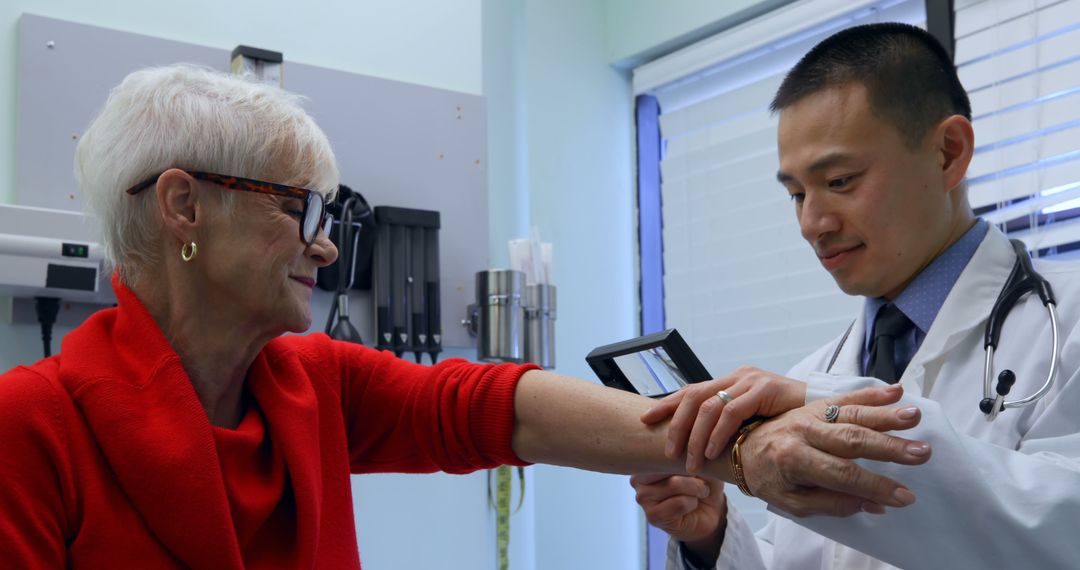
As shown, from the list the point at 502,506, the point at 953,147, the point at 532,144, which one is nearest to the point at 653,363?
the point at 953,147

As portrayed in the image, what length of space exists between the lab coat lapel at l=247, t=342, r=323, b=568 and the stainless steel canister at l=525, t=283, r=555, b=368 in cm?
116

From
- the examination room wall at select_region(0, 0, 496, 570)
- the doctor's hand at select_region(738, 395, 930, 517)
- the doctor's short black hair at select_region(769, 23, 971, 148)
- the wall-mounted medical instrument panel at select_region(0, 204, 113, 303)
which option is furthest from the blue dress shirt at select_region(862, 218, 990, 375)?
the wall-mounted medical instrument panel at select_region(0, 204, 113, 303)

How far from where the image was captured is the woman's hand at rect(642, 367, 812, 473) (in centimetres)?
126

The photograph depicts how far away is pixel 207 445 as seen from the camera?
4.02 ft

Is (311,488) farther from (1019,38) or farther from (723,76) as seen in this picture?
(723,76)

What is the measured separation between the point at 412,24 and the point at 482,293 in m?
0.71

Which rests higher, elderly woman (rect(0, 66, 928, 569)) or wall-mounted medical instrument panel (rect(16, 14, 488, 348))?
wall-mounted medical instrument panel (rect(16, 14, 488, 348))

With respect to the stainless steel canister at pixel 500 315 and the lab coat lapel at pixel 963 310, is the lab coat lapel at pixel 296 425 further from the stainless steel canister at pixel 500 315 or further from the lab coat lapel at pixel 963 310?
the stainless steel canister at pixel 500 315

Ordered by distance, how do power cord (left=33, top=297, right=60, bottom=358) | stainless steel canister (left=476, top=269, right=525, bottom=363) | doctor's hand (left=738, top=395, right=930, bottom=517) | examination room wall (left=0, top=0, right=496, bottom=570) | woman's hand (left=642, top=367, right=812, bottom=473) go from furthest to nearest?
1. stainless steel canister (left=476, top=269, right=525, bottom=363)
2. examination room wall (left=0, top=0, right=496, bottom=570)
3. power cord (left=33, top=297, right=60, bottom=358)
4. woman's hand (left=642, top=367, right=812, bottom=473)
5. doctor's hand (left=738, top=395, right=930, bottom=517)

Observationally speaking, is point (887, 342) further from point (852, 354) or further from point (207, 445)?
point (207, 445)

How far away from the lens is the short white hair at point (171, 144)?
1.35 m

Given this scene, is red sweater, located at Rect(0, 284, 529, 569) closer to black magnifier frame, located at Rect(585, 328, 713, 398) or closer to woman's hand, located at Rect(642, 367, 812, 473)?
black magnifier frame, located at Rect(585, 328, 713, 398)

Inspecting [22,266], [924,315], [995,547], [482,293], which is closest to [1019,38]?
[924,315]

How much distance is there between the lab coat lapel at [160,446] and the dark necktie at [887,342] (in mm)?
952
